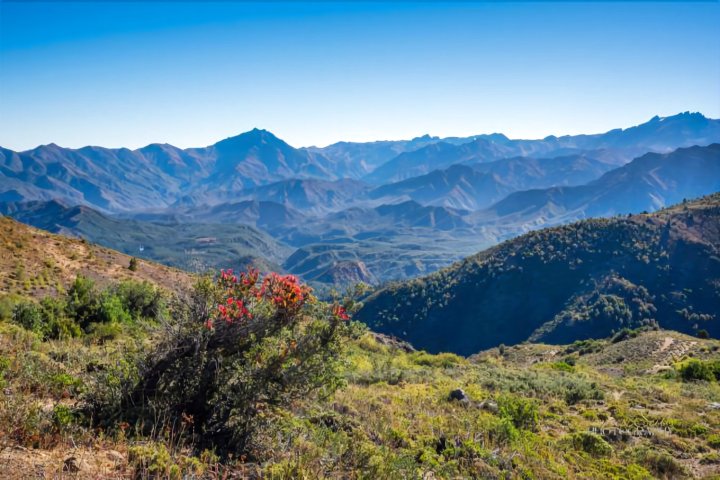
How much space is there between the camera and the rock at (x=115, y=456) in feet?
16.4

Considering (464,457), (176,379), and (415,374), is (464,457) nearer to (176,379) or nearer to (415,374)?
(176,379)

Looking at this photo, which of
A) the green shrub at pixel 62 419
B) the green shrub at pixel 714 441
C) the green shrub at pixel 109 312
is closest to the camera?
the green shrub at pixel 62 419

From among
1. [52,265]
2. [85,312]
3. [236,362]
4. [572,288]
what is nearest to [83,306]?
[85,312]

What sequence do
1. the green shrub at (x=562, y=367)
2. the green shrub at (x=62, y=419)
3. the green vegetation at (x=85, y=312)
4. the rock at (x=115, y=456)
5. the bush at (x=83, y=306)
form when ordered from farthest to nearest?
the green shrub at (x=562, y=367) < the bush at (x=83, y=306) < the green vegetation at (x=85, y=312) < the green shrub at (x=62, y=419) < the rock at (x=115, y=456)

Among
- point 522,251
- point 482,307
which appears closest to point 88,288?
point 482,307

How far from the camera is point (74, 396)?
21.7ft

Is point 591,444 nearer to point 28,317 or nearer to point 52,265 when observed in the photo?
point 28,317

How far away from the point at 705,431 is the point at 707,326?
88.0 m

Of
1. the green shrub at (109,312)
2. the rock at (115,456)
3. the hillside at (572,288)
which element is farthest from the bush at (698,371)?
the hillside at (572,288)

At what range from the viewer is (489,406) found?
11828 millimetres

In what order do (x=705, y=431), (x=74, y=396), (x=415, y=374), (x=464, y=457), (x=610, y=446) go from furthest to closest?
(x=415, y=374)
(x=705, y=431)
(x=610, y=446)
(x=464, y=457)
(x=74, y=396)

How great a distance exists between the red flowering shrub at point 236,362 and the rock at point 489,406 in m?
6.88

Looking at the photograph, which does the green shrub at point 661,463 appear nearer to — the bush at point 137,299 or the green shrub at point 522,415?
the green shrub at point 522,415

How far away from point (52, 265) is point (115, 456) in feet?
98.8
